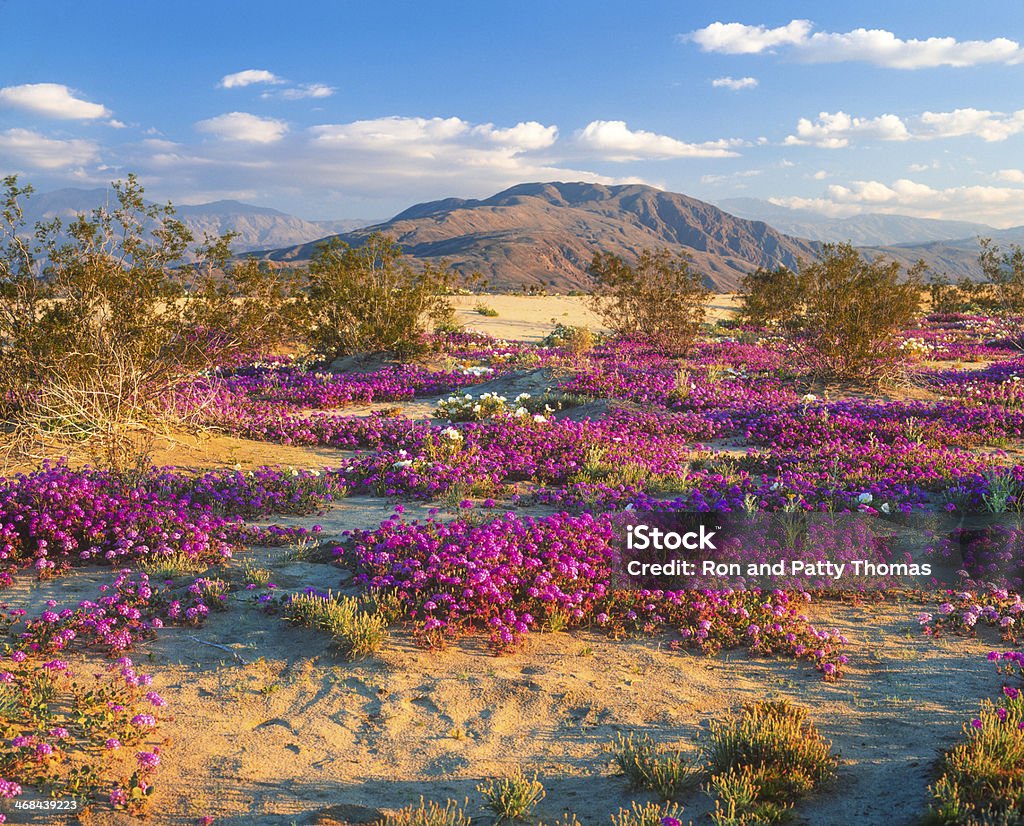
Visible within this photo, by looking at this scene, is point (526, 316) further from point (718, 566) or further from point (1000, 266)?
point (718, 566)

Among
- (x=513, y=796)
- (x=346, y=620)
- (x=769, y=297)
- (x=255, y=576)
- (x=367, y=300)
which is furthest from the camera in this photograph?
(x=769, y=297)

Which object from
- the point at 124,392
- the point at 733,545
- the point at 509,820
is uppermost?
the point at 124,392

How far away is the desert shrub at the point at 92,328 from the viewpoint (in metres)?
8.96

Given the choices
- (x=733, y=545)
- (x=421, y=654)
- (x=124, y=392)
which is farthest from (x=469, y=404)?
(x=421, y=654)

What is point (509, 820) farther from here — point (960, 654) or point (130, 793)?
point (960, 654)

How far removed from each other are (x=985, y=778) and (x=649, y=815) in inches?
57.4

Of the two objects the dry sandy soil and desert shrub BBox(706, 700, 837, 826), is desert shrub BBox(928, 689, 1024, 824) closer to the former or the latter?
the dry sandy soil

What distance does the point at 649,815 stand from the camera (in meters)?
3.19

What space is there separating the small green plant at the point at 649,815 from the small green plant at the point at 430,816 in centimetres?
69

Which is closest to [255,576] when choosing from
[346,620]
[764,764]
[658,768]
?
[346,620]

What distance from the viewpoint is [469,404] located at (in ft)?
42.6

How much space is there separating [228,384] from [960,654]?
1396 centimetres

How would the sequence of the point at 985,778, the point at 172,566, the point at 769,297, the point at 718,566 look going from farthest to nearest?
the point at 769,297, the point at 718,566, the point at 172,566, the point at 985,778

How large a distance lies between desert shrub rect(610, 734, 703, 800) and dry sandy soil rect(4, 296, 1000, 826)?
0.28 ft
